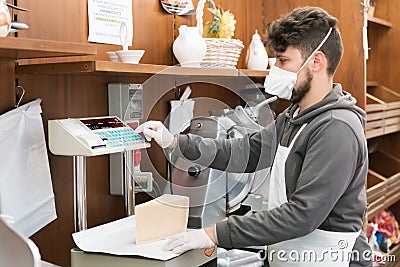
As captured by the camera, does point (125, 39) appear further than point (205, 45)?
No

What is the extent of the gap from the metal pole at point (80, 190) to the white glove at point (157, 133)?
245 millimetres

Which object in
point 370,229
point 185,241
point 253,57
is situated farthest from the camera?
point 370,229

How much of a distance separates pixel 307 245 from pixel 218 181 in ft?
1.47

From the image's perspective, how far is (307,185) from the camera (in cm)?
164

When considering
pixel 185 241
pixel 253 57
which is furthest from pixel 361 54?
pixel 185 241

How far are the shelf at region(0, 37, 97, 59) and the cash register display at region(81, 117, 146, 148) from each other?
1.05 ft

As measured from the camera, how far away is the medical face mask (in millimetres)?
1833

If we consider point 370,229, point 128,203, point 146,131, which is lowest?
point 370,229

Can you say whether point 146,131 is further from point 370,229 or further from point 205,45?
point 370,229

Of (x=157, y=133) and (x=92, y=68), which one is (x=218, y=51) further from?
Answer: (x=92, y=68)

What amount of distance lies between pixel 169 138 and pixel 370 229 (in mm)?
1928

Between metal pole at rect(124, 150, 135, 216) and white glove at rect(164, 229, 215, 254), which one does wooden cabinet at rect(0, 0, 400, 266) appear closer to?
metal pole at rect(124, 150, 135, 216)

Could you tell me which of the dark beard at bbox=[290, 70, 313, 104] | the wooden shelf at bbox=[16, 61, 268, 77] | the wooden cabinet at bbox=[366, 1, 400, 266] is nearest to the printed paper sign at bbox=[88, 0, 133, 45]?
the wooden shelf at bbox=[16, 61, 268, 77]

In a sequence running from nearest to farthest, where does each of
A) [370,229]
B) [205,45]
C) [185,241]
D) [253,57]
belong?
1. [185,241]
2. [205,45]
3. [253,57]
4. [370,229]
